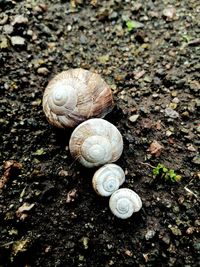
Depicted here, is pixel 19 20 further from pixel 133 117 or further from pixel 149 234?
pixel 149 234

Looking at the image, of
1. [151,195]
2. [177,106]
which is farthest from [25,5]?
[151,195]

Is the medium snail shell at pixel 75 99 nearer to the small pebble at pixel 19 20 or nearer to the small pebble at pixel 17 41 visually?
the small pebble at pixel 17 41

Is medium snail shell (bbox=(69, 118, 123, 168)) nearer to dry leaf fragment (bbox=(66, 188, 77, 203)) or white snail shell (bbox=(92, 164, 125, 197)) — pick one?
white snail shell (bbox=(92, 164, 125, 197))

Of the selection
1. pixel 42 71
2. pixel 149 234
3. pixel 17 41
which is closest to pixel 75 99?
pixel 42 71

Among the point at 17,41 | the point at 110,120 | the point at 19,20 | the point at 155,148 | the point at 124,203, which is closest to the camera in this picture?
the point at 124,203

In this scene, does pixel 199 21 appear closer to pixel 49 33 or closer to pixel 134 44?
pixel 134 44
